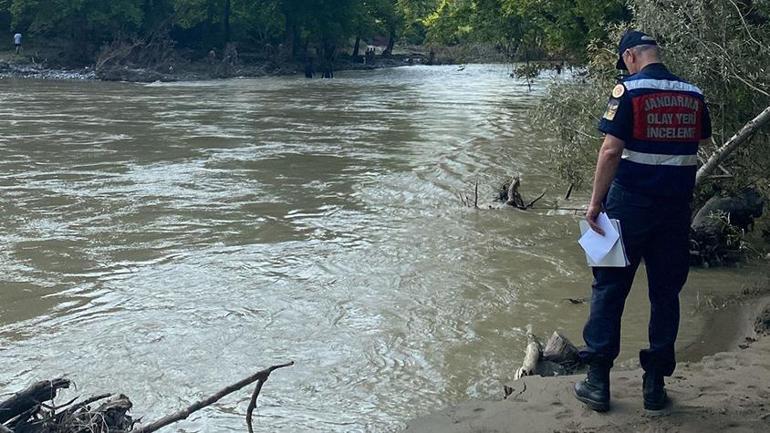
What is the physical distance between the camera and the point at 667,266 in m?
4.78

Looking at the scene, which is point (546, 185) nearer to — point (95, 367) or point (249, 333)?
point (249, 333)

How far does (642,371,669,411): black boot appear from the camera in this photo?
16.0 feet

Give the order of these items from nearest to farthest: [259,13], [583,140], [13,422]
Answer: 1. [13,422]
2. [583,140]
3. [259,13]

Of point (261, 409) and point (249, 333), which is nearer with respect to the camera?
point (261, 409)

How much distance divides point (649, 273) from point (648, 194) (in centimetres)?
49

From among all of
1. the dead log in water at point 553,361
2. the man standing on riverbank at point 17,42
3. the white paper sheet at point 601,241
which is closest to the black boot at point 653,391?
the white paper sheet at point 601,241

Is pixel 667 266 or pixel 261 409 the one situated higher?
pixel 667 266

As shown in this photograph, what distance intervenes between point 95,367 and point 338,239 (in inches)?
175

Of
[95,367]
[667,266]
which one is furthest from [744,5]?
[95,367]

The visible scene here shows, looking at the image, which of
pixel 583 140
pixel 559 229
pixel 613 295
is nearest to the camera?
pixel 613 295

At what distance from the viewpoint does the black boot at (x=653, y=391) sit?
16.0 feet

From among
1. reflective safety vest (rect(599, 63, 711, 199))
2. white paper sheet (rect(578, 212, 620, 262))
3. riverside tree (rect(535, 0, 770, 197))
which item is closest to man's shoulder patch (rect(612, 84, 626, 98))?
reflective safety vest (rect(599, 63, 711, 199))

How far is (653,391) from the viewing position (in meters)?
4.88

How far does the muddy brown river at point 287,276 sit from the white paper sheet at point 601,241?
166 centimetres
